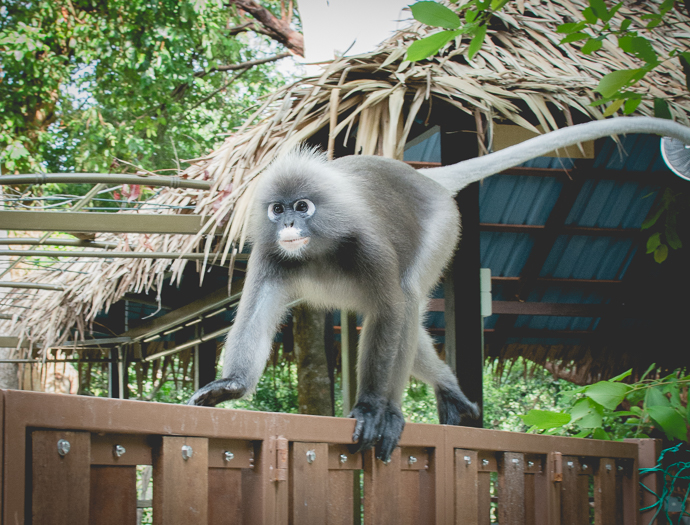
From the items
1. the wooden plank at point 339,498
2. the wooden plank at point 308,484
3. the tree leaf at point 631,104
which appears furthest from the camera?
the tree leaf at point 631,104

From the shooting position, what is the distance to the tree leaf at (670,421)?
2.81 meters

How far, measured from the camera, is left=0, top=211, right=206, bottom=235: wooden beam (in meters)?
3.61

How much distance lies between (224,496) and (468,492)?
0.95 metres

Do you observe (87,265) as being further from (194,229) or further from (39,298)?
(194,229)

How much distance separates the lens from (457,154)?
13.2ft

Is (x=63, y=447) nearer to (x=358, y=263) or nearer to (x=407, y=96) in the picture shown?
(x=358, y=263)

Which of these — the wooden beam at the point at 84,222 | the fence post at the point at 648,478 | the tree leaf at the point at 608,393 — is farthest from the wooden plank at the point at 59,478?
the wooden beam at the point at 84,222

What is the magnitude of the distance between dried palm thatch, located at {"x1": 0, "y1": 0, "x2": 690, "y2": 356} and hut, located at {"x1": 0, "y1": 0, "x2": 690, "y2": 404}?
12 millimetres

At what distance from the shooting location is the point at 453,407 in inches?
129

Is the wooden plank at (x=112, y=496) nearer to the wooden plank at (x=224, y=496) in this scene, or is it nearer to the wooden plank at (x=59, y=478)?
the wooden plank at (x=59, y=478)

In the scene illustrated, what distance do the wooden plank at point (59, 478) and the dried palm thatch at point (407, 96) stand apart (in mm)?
1940

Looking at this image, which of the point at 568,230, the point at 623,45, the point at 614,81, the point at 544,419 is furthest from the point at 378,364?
the point at 568,230

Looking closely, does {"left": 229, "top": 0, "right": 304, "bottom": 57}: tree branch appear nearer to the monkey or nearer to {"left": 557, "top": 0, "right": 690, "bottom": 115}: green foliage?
the monkey

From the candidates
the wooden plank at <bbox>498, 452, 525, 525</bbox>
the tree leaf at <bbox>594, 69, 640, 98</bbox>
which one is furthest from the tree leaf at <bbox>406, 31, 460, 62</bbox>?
the wooden plank at <bbox>498, 452, 525, 525</bbox>
